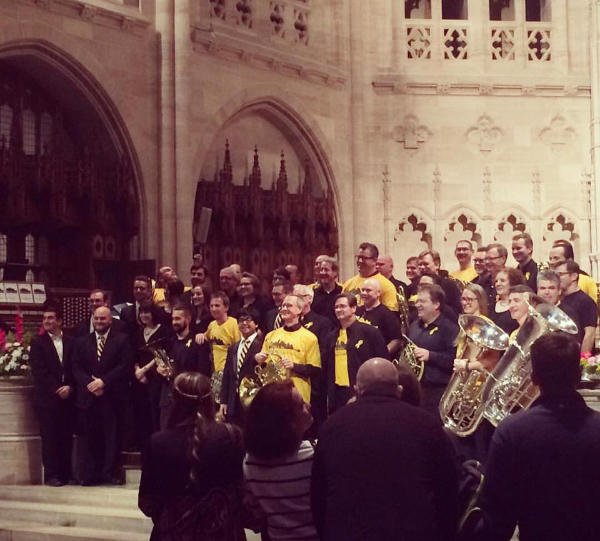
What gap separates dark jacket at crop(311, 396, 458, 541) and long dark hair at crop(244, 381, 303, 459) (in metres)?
0.18

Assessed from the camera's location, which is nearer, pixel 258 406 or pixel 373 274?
pixel 258 406

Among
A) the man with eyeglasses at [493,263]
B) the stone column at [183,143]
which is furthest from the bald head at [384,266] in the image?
the stone column at [183,143]

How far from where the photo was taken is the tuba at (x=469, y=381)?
7.32 meters

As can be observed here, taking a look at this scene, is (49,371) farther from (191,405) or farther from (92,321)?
(191,405)

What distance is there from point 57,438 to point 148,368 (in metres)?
1.10

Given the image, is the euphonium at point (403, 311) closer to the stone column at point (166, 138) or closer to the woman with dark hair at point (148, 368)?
the woman with dark hair at point (148, 368)

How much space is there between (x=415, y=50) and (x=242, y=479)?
1629 centimetres

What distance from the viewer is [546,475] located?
4293mm

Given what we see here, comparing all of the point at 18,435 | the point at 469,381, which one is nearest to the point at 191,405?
the point at 469,381

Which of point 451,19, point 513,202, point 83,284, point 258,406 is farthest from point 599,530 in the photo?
point 451,19

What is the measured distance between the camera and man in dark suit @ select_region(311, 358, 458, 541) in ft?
14.9

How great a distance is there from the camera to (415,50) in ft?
67.1

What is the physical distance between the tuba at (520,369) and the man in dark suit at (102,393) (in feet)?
14.7

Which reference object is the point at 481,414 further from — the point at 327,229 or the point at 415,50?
the point at 415,50
